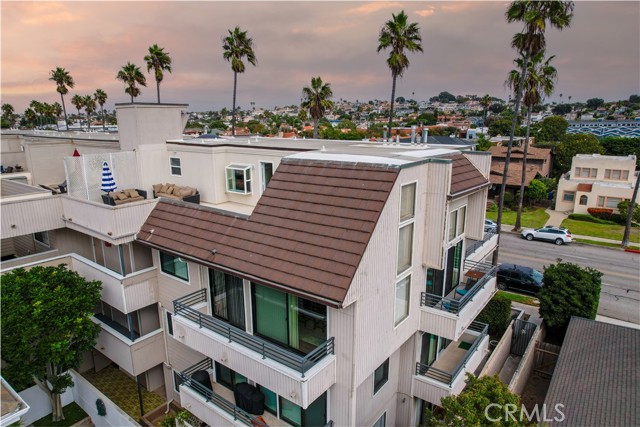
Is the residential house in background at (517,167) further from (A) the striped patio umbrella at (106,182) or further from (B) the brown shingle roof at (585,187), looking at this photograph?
(A) the striped patio umbrella at (106,182)

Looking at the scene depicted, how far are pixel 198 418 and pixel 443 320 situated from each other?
905 cm

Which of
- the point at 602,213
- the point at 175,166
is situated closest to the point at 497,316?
the point at 175,166

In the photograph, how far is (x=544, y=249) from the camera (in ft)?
118

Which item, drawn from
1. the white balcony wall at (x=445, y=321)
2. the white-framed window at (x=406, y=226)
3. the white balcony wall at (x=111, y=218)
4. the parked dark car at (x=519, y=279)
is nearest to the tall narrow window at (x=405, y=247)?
the white-framed window at (x=406, y=226)

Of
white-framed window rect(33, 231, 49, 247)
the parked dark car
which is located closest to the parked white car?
the parked dark car

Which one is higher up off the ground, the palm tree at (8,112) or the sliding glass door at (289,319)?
the palm tree at (8,112)

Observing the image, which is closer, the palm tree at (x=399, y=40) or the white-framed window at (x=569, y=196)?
the palm tree at (x=399, y=40)

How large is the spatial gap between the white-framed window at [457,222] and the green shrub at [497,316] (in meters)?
8.92

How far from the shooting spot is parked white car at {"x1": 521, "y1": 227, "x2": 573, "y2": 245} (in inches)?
1473

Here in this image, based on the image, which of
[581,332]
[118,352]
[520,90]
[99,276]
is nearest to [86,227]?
[99,276]

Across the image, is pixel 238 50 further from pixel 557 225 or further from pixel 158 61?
pixel 557 225

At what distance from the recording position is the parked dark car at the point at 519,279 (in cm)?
2658

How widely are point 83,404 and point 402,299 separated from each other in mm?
15657

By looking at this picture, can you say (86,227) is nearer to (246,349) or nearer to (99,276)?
(99,276)
